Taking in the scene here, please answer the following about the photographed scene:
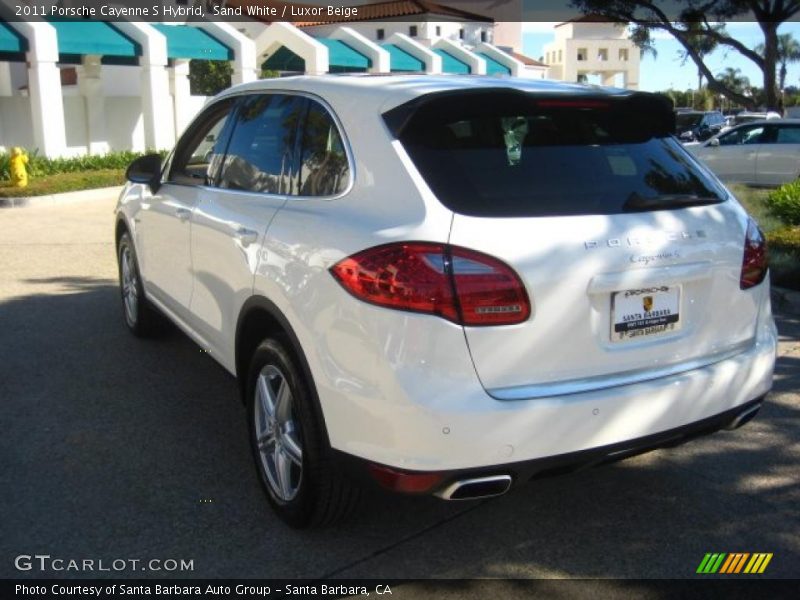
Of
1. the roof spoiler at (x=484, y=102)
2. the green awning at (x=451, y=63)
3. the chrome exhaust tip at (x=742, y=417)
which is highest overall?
the green awning at (x=451, y=63)

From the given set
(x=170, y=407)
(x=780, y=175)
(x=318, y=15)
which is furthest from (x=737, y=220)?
(x=318, y=15)

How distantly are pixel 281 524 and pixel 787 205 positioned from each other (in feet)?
29.9

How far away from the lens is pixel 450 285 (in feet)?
8.93

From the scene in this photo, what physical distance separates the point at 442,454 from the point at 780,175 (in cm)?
1573

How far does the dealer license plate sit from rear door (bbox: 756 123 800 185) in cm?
1471

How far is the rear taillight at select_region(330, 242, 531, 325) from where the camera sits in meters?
2.72

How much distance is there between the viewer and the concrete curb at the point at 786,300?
7004mm

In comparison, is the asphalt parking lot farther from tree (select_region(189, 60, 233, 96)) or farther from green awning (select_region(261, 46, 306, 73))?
tree (select_region(189, 60, 233, 96))

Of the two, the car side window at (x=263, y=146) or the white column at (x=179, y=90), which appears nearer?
the car side window at (x=263, y=146)

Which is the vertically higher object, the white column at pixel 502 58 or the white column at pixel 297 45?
the white column at pixel 502 58

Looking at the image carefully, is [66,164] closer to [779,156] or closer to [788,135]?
[779,156]

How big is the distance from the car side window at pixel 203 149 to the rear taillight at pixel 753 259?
8.52ft

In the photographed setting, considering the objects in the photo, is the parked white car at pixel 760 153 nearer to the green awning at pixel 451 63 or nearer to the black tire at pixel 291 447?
the black tire at pixel 291 447
